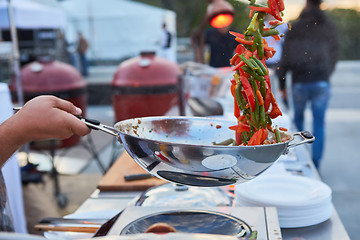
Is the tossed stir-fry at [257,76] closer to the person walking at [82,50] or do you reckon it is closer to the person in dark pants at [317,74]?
the person in dark pants at [317,74]

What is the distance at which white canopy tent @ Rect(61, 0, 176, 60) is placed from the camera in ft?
33.5

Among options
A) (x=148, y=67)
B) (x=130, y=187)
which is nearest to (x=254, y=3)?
(x=130, y=187)

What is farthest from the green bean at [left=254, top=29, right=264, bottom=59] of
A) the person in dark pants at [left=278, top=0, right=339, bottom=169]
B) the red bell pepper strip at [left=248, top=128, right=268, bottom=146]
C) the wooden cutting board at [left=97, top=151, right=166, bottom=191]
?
the person in dark pants at [left=278, top=0, right=339, bottom=169]

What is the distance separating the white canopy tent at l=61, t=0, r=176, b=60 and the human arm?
923 centimetres

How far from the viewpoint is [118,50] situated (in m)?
11.6

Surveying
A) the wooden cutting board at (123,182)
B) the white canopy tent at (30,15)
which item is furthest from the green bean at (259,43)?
the white canopy tent at (30,15)

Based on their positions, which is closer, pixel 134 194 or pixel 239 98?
pixel 239 98

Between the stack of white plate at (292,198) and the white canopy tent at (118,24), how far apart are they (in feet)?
29.6

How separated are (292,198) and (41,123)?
56 centimetres

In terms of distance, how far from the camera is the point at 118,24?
10812 mm

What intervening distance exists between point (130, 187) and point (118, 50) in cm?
1082

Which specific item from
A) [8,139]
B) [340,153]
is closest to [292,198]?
[8,139]

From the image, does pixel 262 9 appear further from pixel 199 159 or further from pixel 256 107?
pixel 199 159

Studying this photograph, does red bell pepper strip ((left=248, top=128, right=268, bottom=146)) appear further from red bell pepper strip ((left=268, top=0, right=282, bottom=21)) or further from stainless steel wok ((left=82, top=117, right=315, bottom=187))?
red bell pepper strip ((left=268, top=0, right=282, bottom=21))
